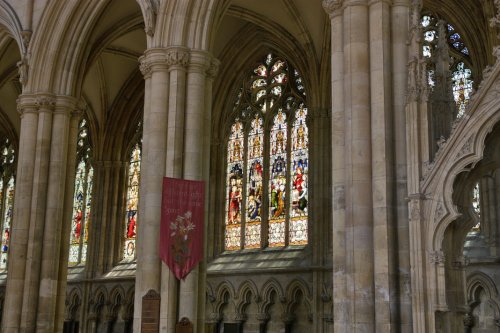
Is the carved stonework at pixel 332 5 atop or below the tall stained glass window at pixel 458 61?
below

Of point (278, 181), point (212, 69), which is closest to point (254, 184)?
point (278, 181)

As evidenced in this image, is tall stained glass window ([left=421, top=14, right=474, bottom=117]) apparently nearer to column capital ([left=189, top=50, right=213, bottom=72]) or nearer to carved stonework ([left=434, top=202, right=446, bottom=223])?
column capital ([left=189, top=50, right=213, bottom=72])

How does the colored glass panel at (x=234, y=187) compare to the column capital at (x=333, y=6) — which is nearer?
the column capital at (x=333, y=6)

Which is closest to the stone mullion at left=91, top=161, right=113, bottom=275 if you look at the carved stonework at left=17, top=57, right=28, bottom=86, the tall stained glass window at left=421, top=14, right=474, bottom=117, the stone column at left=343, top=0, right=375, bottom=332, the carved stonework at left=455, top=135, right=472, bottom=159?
the carved stonework at left=17, top=57, right=28, bottom=86

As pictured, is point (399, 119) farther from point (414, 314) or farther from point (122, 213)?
point (122, 213)

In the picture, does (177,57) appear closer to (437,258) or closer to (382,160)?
(382,160)

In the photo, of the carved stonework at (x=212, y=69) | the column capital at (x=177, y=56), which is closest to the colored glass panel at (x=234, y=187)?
the carved stonework at (x=212, y=69)

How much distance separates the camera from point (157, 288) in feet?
45.5

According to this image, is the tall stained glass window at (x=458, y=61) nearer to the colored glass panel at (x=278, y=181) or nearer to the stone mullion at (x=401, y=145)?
the colored glass panel at (x=278, y=181)

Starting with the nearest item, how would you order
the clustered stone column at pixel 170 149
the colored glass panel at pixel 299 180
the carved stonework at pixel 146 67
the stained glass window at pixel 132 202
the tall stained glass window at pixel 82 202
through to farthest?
the clustered stone column at pixel 170 149, the carved stonework at pixel 146 67, the colored glass panel at pixel 299 180, the stained glass window at pixel 132 202, the tall stained glass window at pixel 82 202

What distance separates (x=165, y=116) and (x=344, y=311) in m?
6.04

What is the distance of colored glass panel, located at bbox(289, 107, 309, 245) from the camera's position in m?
20.8

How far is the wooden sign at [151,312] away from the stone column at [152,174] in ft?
0.57

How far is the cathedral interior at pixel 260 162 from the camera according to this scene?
10188mm
